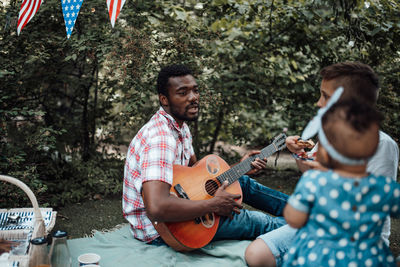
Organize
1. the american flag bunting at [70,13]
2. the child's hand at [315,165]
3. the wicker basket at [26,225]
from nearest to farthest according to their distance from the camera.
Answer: the child's hand at [315,165], the wicker basket at [26,225], the american flag bunting at [70,13]

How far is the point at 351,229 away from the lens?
1504 millimetres

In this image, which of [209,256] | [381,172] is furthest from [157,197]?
[381,172]

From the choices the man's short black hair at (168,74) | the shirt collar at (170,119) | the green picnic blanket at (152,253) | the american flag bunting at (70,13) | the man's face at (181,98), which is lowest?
the green picnic blanket at (152,253)

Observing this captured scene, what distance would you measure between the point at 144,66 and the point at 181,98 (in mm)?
1387

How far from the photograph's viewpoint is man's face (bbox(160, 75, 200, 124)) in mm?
2580

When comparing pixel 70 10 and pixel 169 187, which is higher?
pixel 70 10

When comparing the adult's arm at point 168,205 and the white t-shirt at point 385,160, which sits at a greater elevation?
the white t-shirt at point 385,160

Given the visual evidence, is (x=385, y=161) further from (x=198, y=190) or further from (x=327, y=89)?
(x=198, y=190)

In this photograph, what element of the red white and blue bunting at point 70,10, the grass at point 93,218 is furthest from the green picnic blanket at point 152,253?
the red white and blue bunting at point 70,10

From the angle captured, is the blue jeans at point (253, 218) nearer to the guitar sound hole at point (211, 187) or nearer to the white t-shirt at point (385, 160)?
the guitar sound hole at point (211, 187)

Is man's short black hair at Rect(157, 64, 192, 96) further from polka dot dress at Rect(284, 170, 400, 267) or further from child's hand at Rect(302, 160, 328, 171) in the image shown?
polka dot dress at Rect(284, 170, 400, 267)

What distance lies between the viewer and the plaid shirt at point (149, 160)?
2156mm

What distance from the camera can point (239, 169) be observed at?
2.72 metres

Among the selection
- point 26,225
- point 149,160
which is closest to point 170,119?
point 149,160
